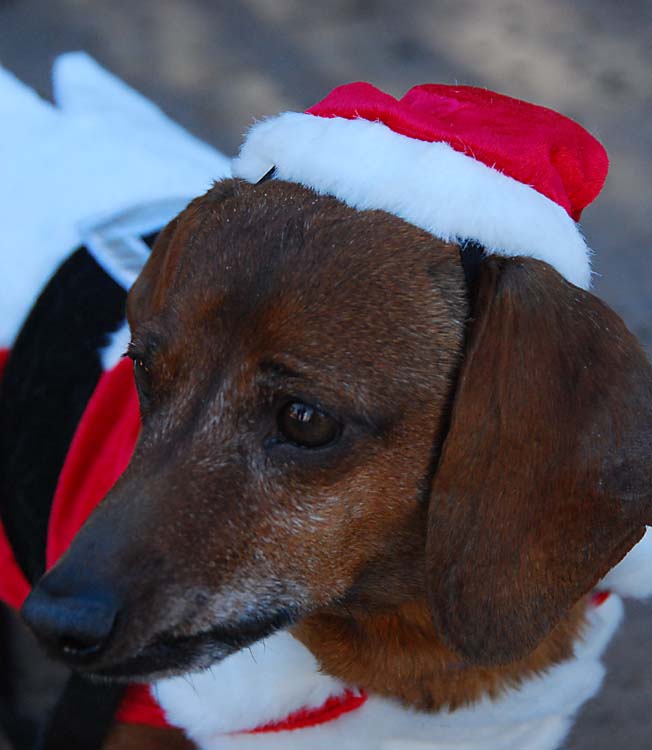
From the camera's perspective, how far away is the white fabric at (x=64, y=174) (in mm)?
2584

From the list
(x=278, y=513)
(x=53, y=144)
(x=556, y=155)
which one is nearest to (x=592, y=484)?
(x=278, y=513)

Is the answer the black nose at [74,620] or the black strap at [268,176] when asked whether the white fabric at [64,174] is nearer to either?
the black strap at [268,176]

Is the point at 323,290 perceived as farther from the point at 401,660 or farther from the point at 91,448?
the point at 91,448

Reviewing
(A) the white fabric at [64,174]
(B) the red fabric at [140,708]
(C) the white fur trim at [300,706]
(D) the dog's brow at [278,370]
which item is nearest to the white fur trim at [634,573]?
(C) the white fur trim at [300,706]

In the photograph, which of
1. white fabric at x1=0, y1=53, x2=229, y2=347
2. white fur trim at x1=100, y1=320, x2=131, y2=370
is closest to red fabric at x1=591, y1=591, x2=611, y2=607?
white fur trim at x1=100, y1=320, x2=131, y2=370

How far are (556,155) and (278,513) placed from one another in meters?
0.84

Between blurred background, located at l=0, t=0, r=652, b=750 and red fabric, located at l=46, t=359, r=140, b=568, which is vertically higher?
blurred background, located at l=0, t=0, r=652, b=750

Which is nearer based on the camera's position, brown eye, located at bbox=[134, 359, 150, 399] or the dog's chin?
the dog's chin

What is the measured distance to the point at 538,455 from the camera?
173cm

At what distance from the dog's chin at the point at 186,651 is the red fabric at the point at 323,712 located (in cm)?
35

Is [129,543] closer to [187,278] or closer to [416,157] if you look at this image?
[187,278]

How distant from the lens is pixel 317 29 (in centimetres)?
527

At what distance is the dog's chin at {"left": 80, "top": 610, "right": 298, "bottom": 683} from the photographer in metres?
1.71

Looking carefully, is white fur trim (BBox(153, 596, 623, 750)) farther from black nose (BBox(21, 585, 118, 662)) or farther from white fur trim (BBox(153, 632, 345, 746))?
black nose (BBox(21, 585, 118, 662))
